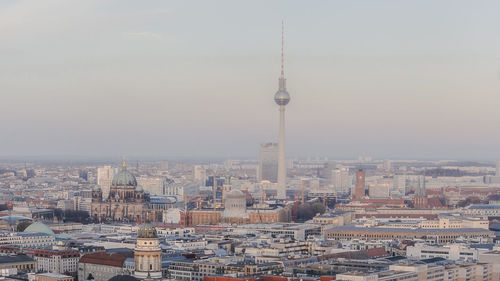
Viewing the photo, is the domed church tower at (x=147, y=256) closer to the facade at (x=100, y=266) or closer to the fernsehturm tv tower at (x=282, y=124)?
the facade at (x=100, y=266)

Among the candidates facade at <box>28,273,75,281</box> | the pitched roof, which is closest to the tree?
the pitched roof

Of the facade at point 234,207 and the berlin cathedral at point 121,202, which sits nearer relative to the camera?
the facade at point 234,207

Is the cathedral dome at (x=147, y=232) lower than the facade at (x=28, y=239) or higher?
higher

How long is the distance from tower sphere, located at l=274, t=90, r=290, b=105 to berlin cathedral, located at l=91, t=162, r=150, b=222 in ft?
102

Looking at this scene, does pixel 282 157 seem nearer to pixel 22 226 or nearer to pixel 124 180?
pixel 124 180

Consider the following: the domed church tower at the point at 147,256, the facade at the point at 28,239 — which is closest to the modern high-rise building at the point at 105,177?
the facade at the point at 28,239

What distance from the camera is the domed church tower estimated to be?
57.3 metres

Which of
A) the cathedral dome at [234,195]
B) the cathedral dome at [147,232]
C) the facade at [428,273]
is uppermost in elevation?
the cathedral dome at [234,195]

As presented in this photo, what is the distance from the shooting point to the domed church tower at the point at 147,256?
57.3 meters

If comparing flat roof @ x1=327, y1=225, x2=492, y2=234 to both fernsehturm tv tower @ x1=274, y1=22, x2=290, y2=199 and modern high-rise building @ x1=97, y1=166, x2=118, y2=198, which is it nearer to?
fernsehturm tv tower @ x1=274, y1=22, x2=290, y2=199

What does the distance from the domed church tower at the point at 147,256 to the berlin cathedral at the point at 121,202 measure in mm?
59492

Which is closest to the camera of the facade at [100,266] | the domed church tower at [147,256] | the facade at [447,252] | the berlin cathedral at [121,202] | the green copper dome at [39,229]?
the domed church tower at [147,256]

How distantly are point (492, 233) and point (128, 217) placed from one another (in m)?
41.3

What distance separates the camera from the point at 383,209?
12419 centimetres
